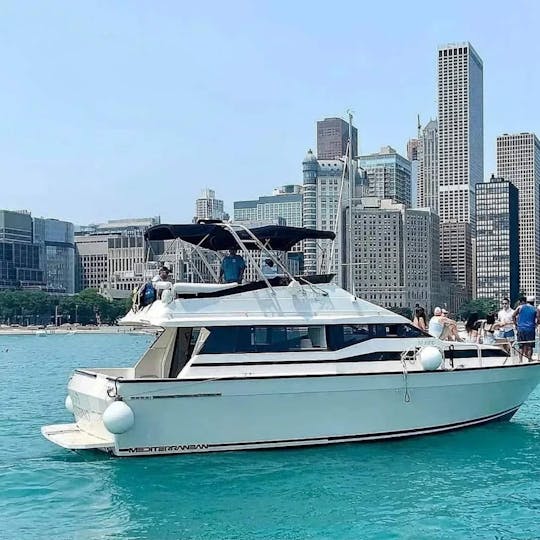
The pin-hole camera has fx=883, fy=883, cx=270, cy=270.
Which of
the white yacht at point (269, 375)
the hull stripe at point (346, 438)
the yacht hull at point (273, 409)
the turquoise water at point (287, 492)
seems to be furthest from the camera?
the hull stripe at point (346, 438)

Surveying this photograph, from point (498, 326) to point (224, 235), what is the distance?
718 centimetres

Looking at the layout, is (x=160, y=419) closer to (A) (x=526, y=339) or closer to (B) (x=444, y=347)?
(B) (x=444, y=347)

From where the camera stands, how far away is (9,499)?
13.6 m

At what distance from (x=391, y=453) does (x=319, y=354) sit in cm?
225

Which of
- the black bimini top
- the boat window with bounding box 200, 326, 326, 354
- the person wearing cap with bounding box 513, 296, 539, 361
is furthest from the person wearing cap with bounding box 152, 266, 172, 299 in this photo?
the person wearing cap with bounding box 513, 296, 539, 361

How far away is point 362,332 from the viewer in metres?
17.3

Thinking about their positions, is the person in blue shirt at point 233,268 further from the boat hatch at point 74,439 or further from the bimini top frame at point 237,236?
the boat hatch at point 74,439

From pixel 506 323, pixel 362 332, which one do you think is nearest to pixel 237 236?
pixel 362 332

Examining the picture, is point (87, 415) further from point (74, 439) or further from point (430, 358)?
point (430, 358)

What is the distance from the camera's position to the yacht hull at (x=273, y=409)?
15.3 metres

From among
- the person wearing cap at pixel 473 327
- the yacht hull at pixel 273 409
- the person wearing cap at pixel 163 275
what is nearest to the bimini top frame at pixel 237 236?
the person wearing cap at pixel 163 275

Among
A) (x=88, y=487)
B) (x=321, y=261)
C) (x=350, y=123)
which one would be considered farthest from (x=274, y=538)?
(x=350, y=123)

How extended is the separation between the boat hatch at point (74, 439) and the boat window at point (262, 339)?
2.39m

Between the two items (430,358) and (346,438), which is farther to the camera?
(430,358)
